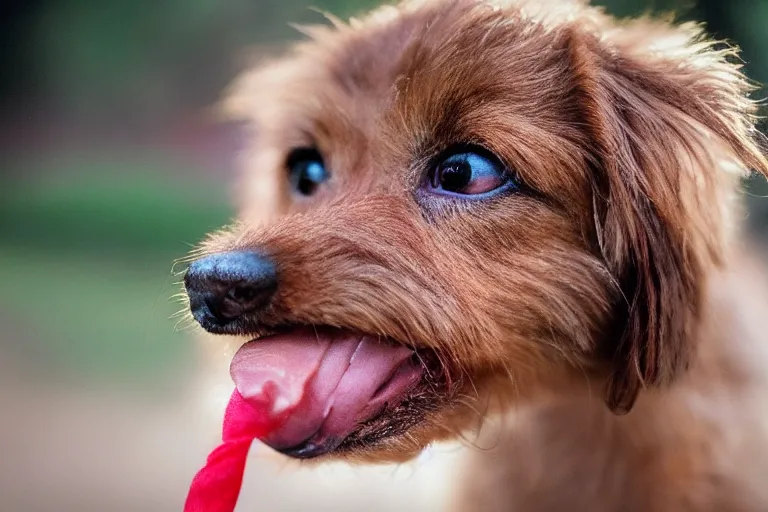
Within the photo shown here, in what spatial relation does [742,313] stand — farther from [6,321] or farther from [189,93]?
[6,321]

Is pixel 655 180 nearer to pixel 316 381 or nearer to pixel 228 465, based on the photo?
pixel 316 381

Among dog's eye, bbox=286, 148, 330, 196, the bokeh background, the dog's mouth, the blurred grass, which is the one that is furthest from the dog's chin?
the blurred grass

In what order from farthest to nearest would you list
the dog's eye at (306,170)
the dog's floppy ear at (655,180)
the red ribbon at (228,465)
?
1. the dog's eye at (306,170)
2. the dog's floppy ear at (655,180)
3. the red ribbon at (228,465)

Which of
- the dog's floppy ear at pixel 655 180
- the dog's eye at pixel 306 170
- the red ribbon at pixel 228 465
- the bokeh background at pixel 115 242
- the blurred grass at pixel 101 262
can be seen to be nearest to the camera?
the red ribbon at pixel 228 465

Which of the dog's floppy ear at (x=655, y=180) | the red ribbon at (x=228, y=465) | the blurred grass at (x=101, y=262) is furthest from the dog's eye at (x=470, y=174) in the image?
the blurred grass at (x=101, y=262)

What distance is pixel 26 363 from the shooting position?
212 cm

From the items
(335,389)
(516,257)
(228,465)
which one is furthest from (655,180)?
(228,465)

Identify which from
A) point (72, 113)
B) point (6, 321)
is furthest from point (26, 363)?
point (72, 113)

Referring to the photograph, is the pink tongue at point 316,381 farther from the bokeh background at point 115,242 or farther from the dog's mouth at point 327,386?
the bokeh background at point 115,242

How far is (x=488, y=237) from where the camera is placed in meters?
1.02

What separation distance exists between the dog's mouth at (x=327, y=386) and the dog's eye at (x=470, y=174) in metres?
0.25

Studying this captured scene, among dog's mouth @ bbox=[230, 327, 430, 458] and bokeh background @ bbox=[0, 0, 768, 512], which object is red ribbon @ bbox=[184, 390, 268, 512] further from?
bokeh background @ bbox=[0, 0, 768, 512]

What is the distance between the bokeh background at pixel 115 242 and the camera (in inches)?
71.0

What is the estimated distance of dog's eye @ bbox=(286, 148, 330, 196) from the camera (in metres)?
1.26
